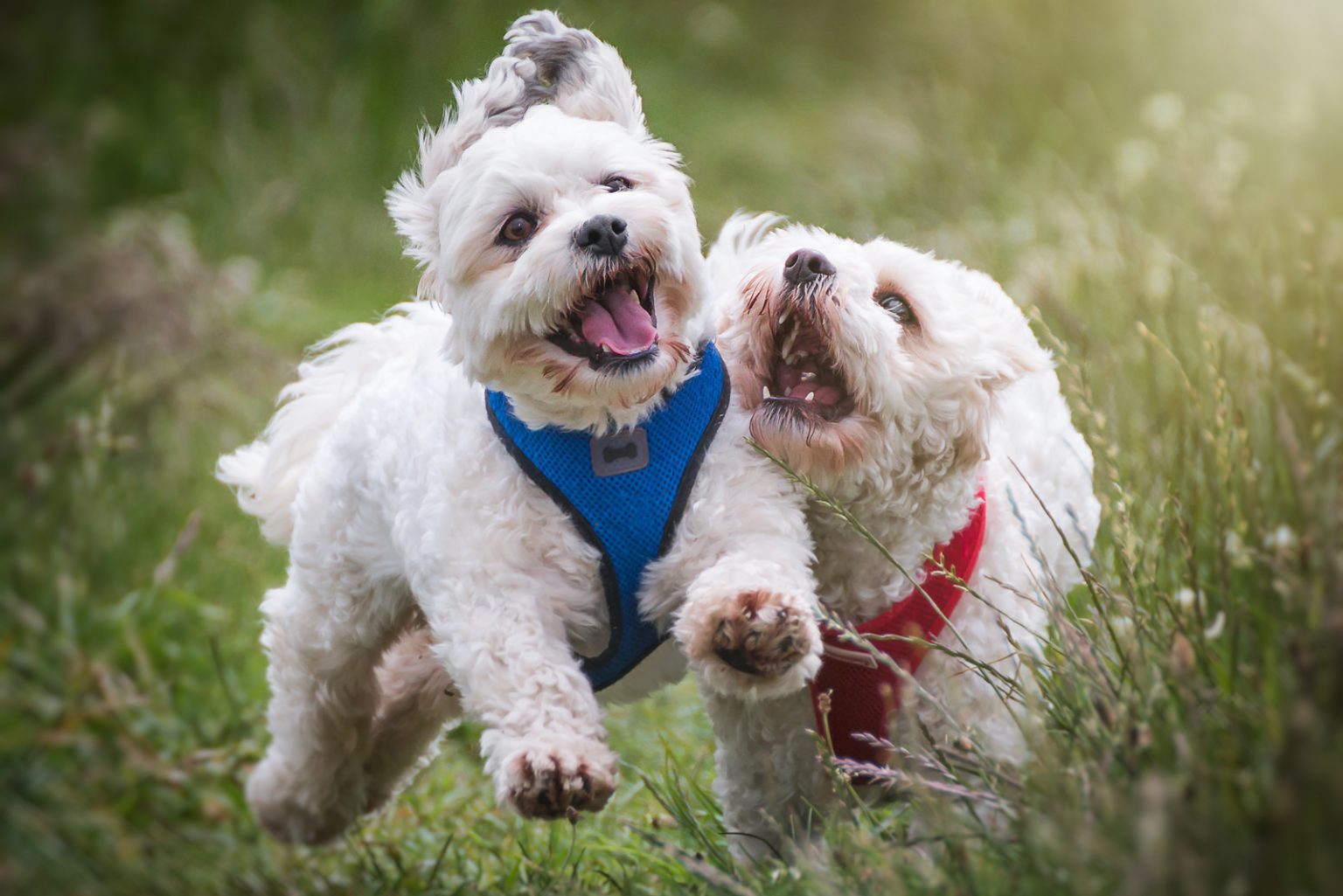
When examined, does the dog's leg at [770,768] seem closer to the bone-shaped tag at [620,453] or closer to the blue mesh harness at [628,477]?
the blue mesh harness at [628,477]

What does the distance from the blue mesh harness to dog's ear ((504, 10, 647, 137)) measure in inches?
22.2

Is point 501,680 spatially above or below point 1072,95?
below

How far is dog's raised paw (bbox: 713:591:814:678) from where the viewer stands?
2.28 meters

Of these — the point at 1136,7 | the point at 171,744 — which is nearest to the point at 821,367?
the point at 171,744

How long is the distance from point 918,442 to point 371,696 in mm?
1488

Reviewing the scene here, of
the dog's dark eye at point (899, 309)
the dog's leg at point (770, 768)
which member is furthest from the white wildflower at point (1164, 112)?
the dog's leg at point (770, 768)

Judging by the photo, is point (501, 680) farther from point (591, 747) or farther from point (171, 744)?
point (171, 744)

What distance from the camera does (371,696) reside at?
3.41 m

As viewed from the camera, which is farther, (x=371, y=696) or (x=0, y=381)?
(x=0, y=381)

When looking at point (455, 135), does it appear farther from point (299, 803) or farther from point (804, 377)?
point (299, 803)

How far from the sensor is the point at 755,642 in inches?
89.8

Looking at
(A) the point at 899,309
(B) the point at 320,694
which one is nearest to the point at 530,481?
(A) the point at 899,309

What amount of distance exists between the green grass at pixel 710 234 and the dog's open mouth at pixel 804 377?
44cm

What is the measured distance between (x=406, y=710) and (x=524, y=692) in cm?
123
